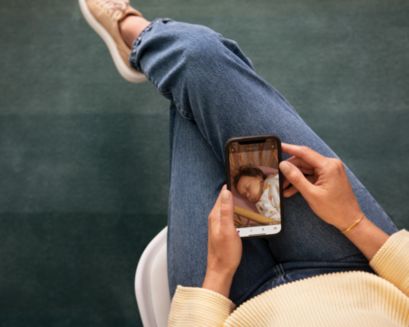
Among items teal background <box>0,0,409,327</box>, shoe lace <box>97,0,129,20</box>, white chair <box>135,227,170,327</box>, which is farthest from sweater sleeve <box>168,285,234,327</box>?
shoe lace <box>97,0,129,20</box>

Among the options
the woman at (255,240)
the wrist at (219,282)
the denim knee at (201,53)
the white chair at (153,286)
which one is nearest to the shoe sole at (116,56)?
the woman at (255,240)

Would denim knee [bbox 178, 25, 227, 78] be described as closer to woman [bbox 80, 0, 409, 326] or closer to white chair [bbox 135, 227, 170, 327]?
woman [bbox 80, 0, 409, 326]

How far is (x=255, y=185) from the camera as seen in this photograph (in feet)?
2.22

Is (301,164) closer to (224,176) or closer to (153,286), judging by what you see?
(224,176)

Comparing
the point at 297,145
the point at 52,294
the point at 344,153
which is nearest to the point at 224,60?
the point at 297,145

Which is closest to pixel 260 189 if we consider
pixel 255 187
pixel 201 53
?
pixel 255 187

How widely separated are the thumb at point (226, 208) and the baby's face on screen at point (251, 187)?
0.05 metres

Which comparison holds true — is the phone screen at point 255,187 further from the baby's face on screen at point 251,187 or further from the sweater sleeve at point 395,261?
the sweater sleeve at point 395,261

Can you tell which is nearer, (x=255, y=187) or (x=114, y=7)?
(x=255, y=187)

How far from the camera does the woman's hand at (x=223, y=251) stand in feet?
1.99

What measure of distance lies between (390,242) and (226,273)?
220 millimetres

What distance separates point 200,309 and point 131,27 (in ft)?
1.94

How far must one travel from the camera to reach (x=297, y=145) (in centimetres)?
68

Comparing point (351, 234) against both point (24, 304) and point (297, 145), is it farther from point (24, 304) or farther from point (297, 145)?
point (24, 304)
